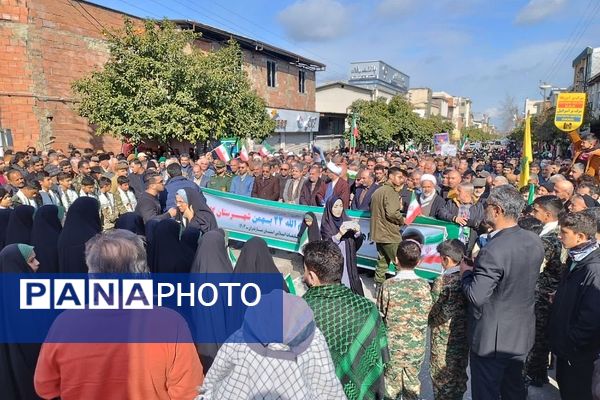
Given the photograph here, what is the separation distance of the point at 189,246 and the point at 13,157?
8189 millimetres

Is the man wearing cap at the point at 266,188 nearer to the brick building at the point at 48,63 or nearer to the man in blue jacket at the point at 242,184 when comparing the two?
the man in blue jacket at the point at 242,184

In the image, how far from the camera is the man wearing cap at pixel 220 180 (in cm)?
890

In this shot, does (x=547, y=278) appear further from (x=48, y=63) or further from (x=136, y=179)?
(x=48, y=63)

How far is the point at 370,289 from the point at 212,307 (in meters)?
3.35

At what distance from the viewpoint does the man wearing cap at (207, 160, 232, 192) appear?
890 centimetres

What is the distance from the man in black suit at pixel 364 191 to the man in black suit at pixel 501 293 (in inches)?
161

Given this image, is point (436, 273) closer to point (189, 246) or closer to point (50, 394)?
point (189, 246)

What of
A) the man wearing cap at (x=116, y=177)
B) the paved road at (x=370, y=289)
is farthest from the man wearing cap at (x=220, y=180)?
the man wearing cap at (x=116, y=177)

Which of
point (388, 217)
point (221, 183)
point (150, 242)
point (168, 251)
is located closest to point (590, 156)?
point (388, 217)

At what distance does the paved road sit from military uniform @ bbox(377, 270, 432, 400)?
82cm

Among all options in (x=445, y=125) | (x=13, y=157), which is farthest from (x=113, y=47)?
(x=445, y=125)

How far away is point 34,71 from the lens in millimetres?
16047

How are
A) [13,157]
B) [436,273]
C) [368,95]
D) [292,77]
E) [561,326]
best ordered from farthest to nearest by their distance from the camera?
[368,95] → [292,77] → [13,157] → [436,273] → [561,326]

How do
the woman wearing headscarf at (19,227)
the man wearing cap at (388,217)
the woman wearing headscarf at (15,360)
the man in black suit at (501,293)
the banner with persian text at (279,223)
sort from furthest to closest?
1. the banner with persian text at (279,223)
2. the man wearing cap at (388,217)
3. the woman wearing headscarf at (19,227)
4. the woman wearing headscarf at (15,360)
5. the man in black suit at (501,293)
